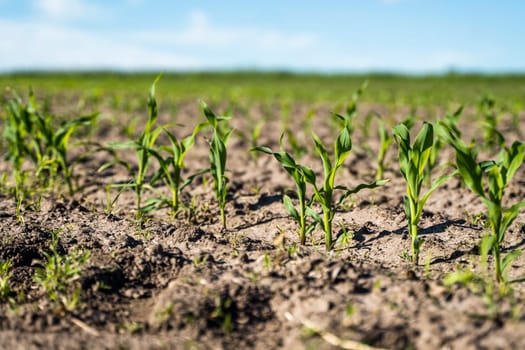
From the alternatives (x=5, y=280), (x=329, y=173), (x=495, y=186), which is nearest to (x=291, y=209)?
(x=329, y=173)

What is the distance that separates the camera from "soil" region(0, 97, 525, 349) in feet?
6.10

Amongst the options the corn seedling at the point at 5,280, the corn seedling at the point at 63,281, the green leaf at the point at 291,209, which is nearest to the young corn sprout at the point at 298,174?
the green leaf at the point at 291,209

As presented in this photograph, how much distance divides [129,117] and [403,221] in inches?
206

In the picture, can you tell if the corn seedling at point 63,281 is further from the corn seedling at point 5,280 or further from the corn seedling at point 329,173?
the corn seedling at point 329,173

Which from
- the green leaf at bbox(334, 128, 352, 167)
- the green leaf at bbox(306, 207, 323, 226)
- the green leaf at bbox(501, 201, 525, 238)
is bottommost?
the green leaf at bbox(306, 207, 323, 226)

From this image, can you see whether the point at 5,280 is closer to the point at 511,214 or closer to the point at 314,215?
the point at 314,215

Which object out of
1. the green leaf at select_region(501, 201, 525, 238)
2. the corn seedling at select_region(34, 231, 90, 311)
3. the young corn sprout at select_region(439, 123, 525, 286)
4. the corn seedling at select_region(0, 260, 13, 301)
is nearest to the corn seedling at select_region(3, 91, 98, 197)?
the corn seedling at select_region(0, 260, 13, 301)

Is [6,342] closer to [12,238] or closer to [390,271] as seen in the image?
[12,238]

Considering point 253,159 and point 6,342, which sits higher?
point 253,159

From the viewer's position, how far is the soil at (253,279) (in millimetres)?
1858

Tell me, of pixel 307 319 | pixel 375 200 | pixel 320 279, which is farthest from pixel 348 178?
pixel 307 319

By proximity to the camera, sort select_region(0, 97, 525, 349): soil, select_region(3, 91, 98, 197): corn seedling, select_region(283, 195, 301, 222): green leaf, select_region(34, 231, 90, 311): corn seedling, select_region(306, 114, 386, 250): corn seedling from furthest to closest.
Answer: select_region(3, 91, 98, 197): corn seedling → select_region(283, 195, 301, 222): green leaf → select_region(306, 114, 386, 250): corn seedling → select_region(34, 231, 90, 311): corn seedling → select_region(0, 97, 525, 349): soil

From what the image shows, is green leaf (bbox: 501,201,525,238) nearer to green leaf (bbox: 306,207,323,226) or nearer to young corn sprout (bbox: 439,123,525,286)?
young corn sprout (bbox: 439,123,525,286)

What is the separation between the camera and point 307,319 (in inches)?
77.3
